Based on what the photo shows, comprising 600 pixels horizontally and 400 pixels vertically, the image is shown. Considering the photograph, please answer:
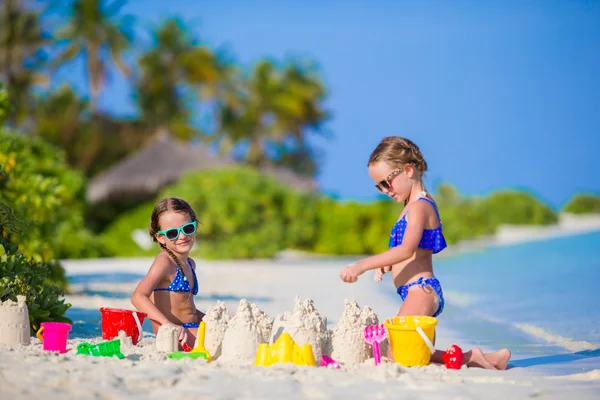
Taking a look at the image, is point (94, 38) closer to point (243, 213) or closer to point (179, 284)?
point (243, 213)

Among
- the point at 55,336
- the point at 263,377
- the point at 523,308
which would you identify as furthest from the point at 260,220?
the point at 263,377

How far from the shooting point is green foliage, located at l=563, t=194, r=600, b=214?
4858 centimetres

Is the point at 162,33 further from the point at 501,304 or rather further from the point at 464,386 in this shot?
the point at 464,386

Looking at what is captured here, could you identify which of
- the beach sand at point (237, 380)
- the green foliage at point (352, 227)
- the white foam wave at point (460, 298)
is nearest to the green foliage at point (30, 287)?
the beach sand at point (237, 380)

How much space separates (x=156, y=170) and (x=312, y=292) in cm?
1821

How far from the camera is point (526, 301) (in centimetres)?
1098

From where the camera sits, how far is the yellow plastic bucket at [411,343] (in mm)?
4715

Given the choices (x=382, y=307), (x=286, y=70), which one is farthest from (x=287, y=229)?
(x=286, y=70)

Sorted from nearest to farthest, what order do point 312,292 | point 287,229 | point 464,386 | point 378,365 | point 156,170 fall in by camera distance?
point 464,386, point 378,365, point 312,292, point 287,229, point 156,170

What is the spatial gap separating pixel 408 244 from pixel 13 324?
250cm

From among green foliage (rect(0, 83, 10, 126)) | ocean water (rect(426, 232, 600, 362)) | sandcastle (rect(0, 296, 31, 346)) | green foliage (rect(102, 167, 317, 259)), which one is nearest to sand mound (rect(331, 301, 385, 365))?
ocean water (rect(426, 232, 600, 362))

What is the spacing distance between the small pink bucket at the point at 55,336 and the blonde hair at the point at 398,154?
7.31 feet

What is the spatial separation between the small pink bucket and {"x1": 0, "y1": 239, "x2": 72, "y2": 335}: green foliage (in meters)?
0.60

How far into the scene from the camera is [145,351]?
4895 mm
